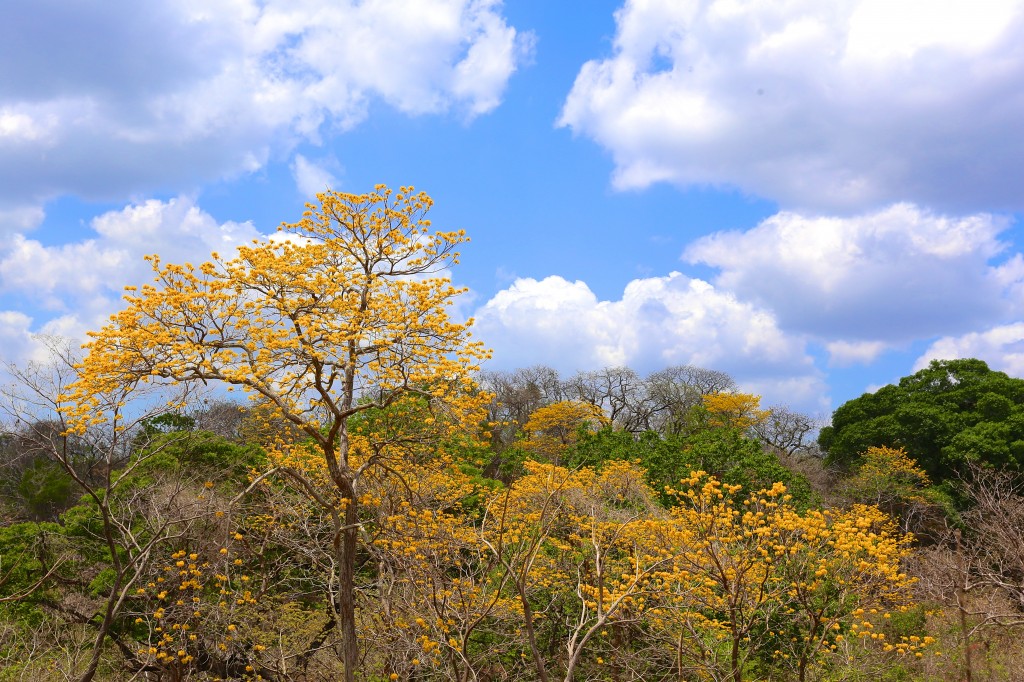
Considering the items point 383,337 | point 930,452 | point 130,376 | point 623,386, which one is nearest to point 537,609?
point 383,337

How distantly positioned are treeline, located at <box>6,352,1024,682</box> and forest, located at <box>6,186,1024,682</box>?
0.10 metres

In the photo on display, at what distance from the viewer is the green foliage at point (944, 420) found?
27938mm

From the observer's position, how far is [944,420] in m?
29.2

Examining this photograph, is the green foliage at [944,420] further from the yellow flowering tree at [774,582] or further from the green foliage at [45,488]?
the green foliage at [45,488]

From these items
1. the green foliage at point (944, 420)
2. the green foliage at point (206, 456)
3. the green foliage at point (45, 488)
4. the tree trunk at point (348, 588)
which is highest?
the green foliage at point (944, 420)

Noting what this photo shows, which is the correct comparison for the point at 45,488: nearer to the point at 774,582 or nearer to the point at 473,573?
the point at 473,573

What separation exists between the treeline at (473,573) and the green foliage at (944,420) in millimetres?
2780

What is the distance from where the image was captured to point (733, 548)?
1205 cm

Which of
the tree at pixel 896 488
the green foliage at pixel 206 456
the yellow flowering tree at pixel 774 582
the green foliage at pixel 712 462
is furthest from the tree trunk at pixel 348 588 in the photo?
the tree at pixel 896 488

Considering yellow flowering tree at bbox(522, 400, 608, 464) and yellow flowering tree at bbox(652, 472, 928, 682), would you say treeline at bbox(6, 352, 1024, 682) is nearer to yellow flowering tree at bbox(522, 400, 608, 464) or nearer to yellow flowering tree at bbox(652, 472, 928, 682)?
yellow flowering tree at bbox(652, 472, 928, 682)

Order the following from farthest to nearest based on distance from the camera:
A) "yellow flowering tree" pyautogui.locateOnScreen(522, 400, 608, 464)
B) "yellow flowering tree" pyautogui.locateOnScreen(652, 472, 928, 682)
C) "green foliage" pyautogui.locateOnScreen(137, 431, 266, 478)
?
"yellow flowering tree" pyautogui.locateOnScreen(522, 400, 608, 464) < "green foliage" pyautogui.locateOnScreen(137, 431, 266, 478) < "yellow flowering tree" pyautogui.locateOnScreen(652, 472, 928, 682)

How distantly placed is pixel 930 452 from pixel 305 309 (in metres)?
26.8

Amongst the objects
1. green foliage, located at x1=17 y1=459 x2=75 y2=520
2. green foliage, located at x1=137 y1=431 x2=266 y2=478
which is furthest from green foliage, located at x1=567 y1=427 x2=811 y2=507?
green foliage, located at x1=17 y1=459 x2=75 y2=520

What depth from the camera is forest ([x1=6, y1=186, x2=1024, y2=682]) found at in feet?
35.1
